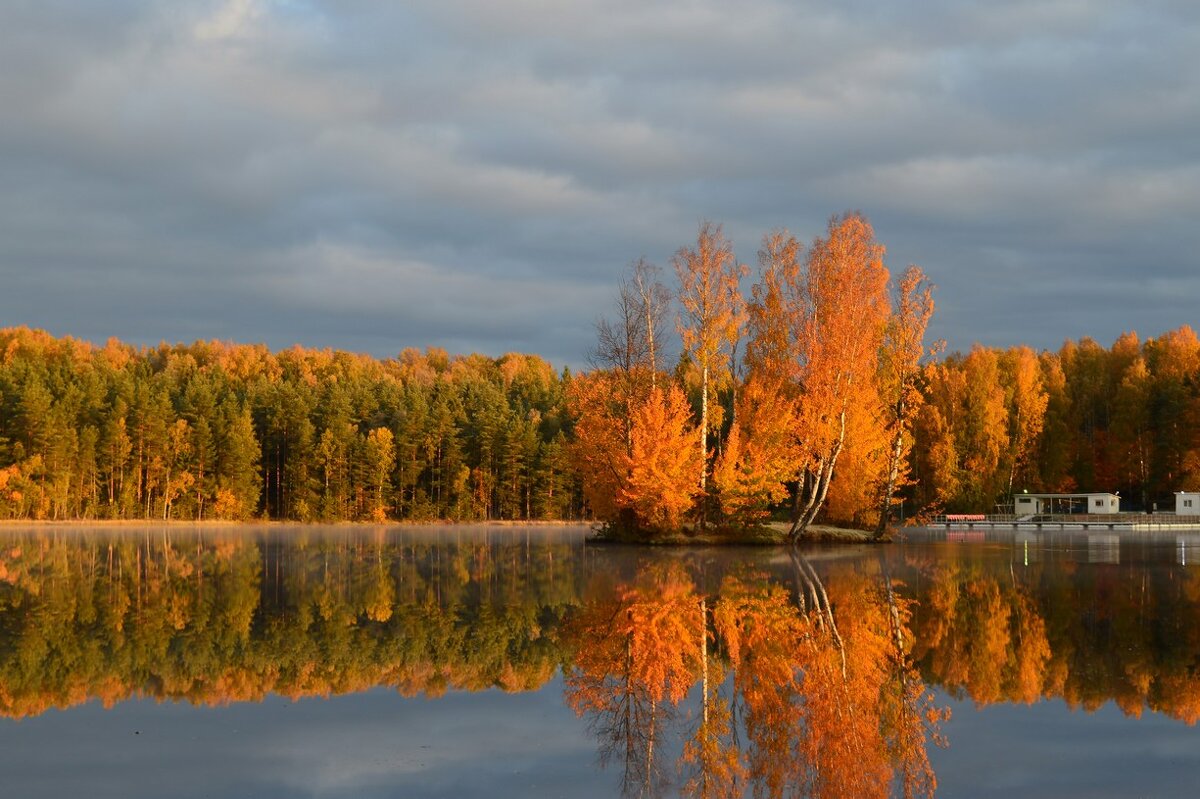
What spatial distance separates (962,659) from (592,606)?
340 inches

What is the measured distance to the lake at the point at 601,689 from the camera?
998 centimetres

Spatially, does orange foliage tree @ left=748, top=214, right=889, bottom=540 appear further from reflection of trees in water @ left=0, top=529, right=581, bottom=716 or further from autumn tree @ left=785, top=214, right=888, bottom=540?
reflection of trees in water @ left=0, top=529, right=581, bottom=716

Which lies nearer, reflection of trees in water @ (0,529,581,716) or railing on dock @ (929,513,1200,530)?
reflection of trees in water @ (0,529,581,716)

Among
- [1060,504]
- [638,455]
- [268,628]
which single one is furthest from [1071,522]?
[268,628]

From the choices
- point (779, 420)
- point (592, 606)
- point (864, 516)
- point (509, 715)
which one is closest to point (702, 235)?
point (779, 420)

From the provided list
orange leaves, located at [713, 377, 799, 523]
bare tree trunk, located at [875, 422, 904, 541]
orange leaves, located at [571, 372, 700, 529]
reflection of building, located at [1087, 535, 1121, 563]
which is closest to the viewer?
reflection of building, located at [1087, 535, 1121, 563]

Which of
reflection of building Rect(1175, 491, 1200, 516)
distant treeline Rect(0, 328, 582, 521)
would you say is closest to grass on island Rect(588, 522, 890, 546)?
reflection of building Rect(1175, 491, 1200, 516)

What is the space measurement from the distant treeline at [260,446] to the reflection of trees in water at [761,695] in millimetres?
74748

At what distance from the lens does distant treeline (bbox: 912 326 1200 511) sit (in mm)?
84625

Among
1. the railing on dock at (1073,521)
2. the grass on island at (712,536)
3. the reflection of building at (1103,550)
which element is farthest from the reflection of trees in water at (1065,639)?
the railing on dock at (1073,521)

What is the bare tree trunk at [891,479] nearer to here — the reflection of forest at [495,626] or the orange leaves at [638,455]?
the orange leaves at [638,455]

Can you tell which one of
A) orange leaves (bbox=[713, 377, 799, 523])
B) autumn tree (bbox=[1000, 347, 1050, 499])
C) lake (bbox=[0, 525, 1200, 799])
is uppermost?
autumn tree (bbox=[1000, 347, 1050, 499])

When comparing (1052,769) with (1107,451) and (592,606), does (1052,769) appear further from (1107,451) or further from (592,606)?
(1107,451)

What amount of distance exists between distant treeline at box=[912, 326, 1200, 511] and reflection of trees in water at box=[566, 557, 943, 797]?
6610cm
